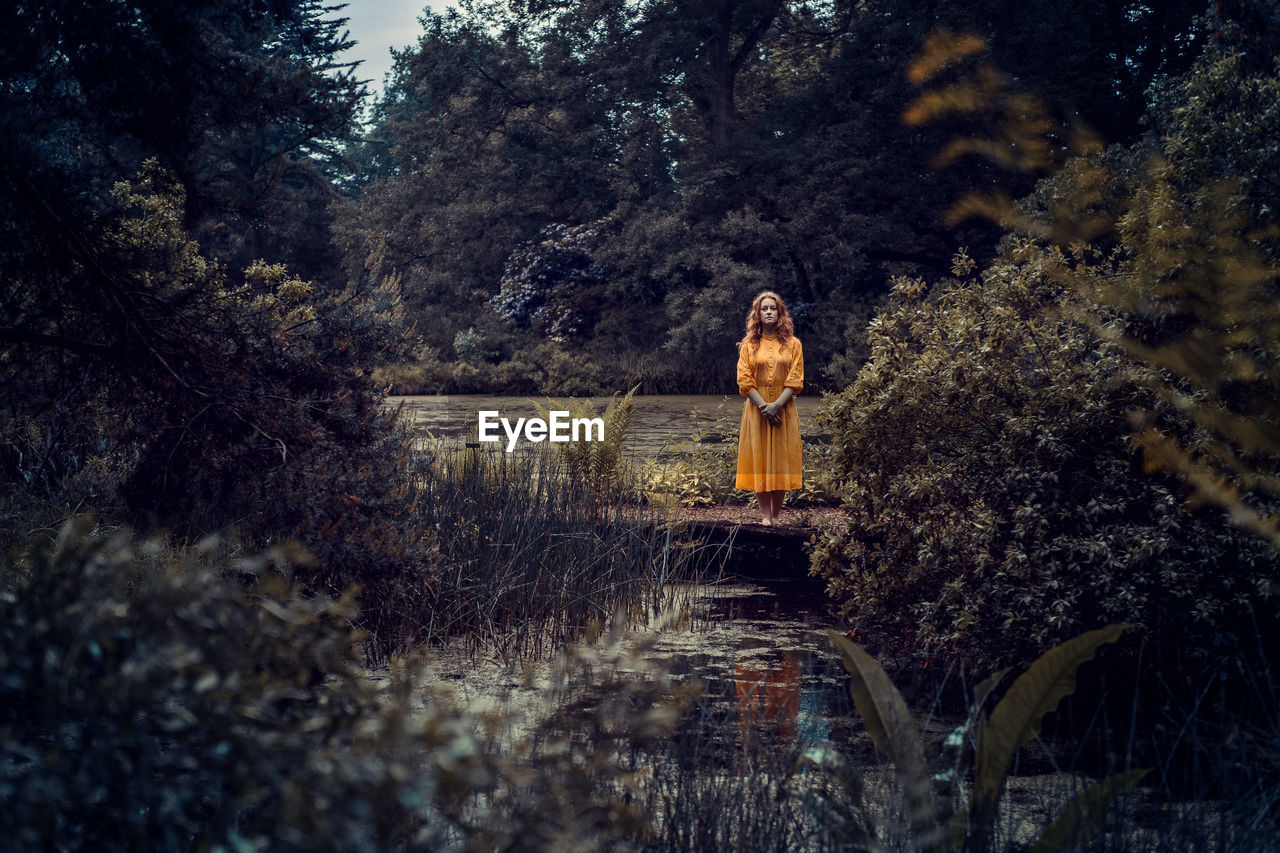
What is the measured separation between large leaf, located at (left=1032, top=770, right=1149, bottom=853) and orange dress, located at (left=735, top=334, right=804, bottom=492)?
5531mm

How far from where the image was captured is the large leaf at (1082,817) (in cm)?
Result: 269

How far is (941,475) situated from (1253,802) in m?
2.28

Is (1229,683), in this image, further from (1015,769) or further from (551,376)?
(551,376)

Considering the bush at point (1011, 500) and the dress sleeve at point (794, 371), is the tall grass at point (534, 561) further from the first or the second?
the dress sleeve at point (794, 371)

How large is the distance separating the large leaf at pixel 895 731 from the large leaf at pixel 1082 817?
0.90 ft

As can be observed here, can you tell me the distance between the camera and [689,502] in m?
8.97

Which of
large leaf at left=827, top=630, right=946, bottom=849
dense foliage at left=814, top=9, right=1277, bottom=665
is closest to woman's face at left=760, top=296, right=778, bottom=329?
dense foliage at left=814, top=9, right=1277, bottom=665

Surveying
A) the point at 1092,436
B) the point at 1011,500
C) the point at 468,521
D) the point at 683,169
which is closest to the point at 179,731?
the point at 1011,500

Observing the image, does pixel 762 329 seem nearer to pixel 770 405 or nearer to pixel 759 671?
pixel 770 405

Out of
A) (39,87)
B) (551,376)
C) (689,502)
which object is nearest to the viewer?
(39,87)

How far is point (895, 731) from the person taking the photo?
2.89 metres

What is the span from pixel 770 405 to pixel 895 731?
17.5 feet

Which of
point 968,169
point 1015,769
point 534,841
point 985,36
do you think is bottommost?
point 1015,769

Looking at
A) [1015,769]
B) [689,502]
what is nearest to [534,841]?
[1015,769]
